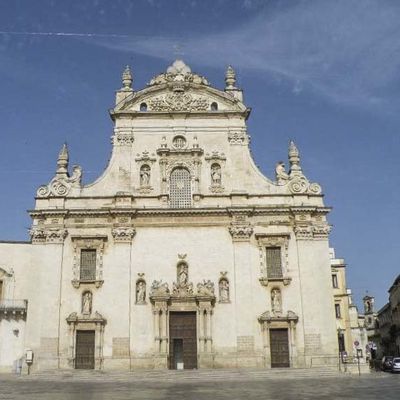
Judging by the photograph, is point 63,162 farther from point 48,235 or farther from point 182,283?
point 182,283

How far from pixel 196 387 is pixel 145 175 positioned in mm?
15911

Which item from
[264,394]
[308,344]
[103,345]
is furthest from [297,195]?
[264,394]

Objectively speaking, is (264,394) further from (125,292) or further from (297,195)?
(297,195)

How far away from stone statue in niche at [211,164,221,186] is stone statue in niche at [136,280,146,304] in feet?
25.7

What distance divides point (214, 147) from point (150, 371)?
1469cm

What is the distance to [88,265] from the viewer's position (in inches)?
1288

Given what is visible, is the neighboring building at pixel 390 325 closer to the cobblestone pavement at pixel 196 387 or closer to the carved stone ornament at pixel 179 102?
the carved stone ornament at pixel 179 102

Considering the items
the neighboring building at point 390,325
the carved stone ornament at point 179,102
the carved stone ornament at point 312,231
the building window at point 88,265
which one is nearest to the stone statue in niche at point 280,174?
the carved stone ornament at point 312,231

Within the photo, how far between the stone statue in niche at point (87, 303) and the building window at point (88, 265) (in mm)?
960

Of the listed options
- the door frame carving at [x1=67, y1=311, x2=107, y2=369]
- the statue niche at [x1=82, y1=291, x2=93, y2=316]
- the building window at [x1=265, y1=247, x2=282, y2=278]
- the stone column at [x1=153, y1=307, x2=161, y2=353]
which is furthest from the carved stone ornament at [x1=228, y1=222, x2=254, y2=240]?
the statue niche at [x1=82, y1=291, x2=93, y2=316]

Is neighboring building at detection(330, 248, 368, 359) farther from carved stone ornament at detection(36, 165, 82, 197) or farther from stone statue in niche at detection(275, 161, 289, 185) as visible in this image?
carved stone ornament at detection(36, 165, 82, 197)

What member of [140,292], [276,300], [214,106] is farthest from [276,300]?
[214,106]

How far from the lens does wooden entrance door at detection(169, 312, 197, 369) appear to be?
103 ft

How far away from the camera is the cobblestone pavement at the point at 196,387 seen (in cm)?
1762
